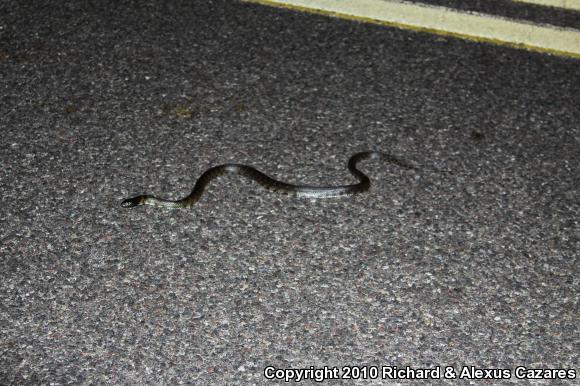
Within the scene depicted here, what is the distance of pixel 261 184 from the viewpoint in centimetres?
439

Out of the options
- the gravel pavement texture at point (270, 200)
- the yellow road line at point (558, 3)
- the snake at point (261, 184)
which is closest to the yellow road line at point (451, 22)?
the gravel pavement texture at point (270, 200)

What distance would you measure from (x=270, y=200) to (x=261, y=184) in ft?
0.46

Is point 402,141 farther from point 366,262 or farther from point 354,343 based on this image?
point 354,343

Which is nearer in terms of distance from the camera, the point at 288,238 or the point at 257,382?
the point at 257,382

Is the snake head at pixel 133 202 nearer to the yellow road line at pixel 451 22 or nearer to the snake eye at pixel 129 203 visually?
the snake eye at pixel 129 203

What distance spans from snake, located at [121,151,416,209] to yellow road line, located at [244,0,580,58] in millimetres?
1920

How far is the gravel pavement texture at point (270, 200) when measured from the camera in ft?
11.1

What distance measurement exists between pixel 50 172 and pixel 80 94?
0.89 m

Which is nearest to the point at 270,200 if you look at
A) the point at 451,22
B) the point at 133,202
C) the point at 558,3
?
the point at 133,202

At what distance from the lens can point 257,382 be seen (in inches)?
125

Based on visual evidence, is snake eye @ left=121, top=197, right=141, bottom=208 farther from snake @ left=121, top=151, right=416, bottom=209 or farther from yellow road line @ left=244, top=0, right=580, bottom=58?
yellow road line @ left=244, top=0, right=580, bottom=58

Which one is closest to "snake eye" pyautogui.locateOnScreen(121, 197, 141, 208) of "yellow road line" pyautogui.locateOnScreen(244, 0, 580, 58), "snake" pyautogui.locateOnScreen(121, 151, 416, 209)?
"snake" pyautogui.locateOnScreen(121, 151, 416, 209)

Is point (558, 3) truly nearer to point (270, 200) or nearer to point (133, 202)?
point (270, 200)

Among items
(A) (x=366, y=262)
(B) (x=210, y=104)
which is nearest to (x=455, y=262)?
(A) (x=366, y=262)
